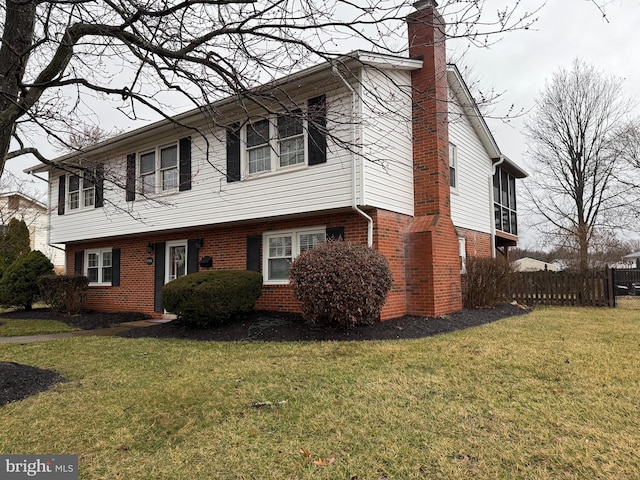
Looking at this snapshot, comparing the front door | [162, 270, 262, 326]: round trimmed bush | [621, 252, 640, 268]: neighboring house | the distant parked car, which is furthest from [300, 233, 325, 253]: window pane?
[621, 252, 640, 268]: neighboring house

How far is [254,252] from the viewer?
10336mm

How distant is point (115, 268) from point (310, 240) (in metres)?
7.64

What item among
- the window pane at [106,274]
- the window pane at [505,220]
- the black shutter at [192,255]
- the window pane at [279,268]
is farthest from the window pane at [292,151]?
the window pane at [505,220]

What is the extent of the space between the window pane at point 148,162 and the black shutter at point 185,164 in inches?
51.2

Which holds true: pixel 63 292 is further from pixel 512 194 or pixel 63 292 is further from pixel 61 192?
pixel 512 194

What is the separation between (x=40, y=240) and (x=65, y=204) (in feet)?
71.9

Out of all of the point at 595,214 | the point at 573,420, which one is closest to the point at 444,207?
the point at 573,420

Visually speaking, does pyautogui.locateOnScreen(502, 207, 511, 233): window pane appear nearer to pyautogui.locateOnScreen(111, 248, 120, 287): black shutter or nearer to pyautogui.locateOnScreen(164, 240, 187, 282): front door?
pyautogui.locateOnScreen(164, 240, 187, 282): front door

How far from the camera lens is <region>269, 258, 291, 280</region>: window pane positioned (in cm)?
996

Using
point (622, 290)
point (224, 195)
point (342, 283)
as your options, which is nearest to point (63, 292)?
point (224, 195)

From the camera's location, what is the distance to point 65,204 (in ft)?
48.0

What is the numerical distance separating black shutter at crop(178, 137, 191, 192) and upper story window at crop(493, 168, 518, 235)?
9981 mm

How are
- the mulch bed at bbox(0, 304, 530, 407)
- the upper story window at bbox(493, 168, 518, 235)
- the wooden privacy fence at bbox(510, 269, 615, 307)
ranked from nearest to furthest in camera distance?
the mulch bed at bbox(0, 304, 530, 407), the wooden privacy fence at bbox(510, 269, 615, 307), the upper story window at bbox(493, 168, 518, 235)

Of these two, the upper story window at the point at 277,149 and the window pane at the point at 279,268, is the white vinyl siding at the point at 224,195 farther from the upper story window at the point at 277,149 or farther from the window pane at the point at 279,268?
the window pane at the point at 279,268
